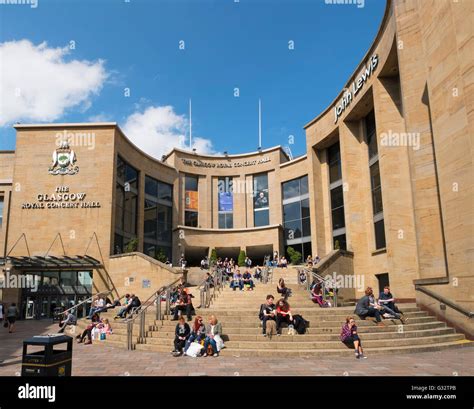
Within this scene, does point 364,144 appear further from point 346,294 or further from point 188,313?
point 188,313

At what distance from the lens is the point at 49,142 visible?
27.4m

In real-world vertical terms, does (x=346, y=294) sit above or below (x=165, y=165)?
below

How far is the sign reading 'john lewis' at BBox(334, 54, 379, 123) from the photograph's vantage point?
73.9 ft

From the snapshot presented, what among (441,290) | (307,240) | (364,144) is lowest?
(441,290)

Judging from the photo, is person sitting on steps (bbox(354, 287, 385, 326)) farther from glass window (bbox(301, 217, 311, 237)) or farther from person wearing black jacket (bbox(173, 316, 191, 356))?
glass window (bbox(301, 217, 311, 237))

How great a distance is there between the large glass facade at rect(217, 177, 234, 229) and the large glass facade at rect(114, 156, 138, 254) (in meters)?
10.0

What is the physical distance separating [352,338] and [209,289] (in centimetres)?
894

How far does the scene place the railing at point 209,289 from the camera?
53.2 ft

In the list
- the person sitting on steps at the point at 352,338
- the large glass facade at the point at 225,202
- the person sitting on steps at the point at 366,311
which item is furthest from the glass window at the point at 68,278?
the person sitting on steps at the point at 352,338

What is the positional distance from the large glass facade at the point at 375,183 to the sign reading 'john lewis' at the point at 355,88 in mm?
1759

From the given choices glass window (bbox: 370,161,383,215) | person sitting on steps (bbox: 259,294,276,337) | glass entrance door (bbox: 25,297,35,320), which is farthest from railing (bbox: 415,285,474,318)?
glass entrance door (bbox: 25,297,35,320)

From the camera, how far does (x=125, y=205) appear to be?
3114cm
